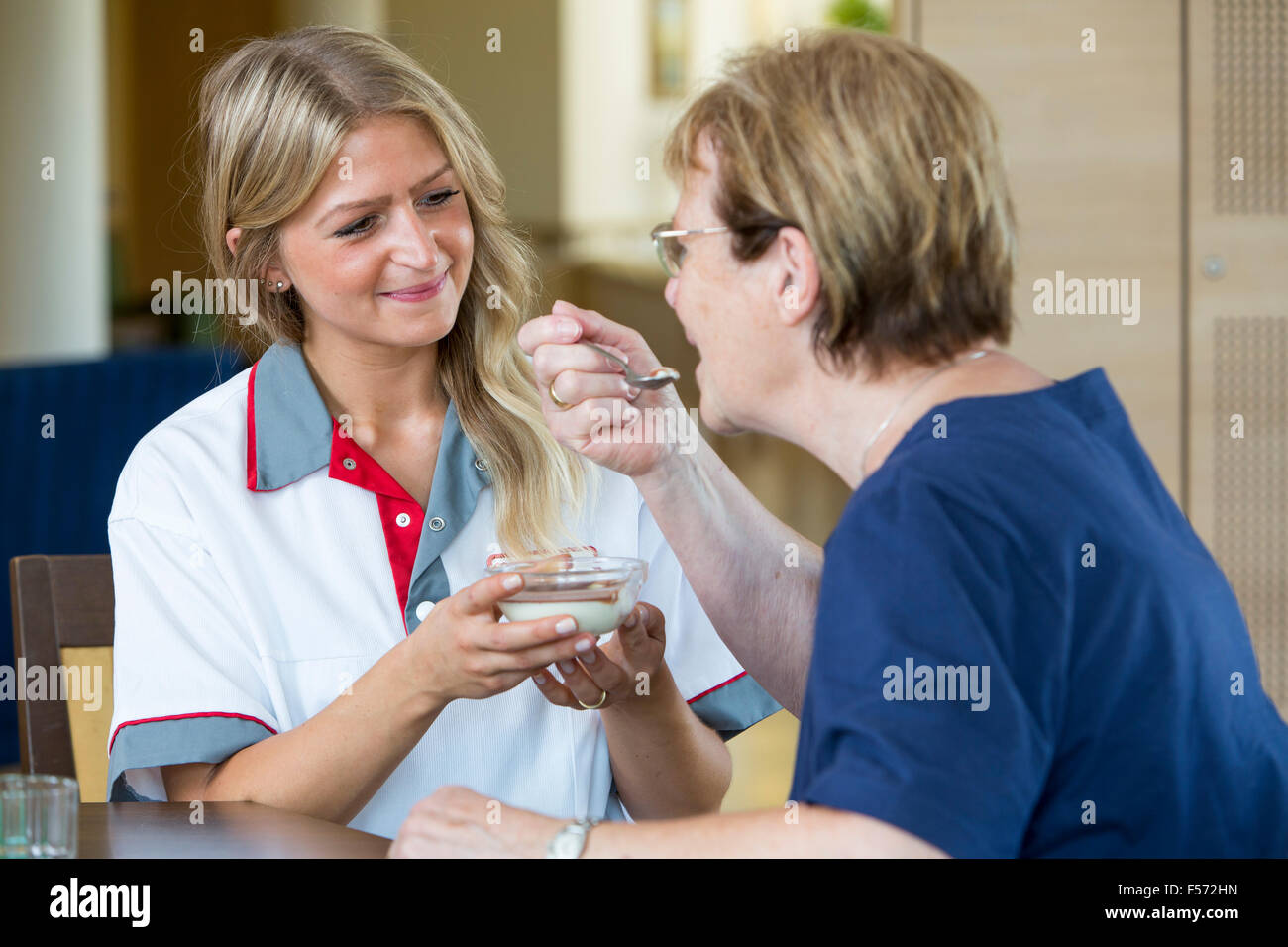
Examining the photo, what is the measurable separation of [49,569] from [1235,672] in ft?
4.13

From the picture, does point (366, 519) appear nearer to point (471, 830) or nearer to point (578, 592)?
point (578, 592)

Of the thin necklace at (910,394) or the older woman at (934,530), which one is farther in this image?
the thin necklace at (910,394)

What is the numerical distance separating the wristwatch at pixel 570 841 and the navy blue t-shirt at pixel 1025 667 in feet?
0.49

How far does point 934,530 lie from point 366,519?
2.75 ft

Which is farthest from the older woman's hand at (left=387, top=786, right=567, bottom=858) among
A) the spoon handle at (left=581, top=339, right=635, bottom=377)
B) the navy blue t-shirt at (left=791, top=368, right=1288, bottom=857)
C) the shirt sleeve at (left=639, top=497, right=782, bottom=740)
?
the shirt sleeve at (left=639, top=497, right=782, bottom=740)

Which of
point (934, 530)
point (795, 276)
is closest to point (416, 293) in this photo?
point (795, 276)

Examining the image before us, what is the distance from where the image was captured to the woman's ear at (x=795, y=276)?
108 cm

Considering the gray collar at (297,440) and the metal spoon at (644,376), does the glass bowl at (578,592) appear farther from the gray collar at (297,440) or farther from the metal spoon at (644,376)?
the gray collar at (297,440)

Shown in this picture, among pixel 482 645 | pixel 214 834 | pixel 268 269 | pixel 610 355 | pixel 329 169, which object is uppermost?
pixel 329 169

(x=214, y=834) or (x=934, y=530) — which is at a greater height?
(x=934, y=530)

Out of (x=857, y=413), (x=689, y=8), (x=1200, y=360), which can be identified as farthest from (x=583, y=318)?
(x=689, y=8)

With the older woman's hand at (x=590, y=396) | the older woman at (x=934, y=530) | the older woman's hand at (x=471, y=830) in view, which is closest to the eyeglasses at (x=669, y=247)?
the older woman at (x=934, y=530)

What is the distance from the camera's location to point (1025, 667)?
2.98ft
